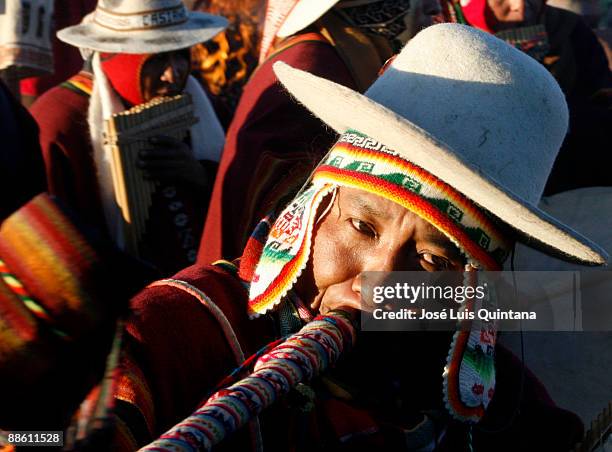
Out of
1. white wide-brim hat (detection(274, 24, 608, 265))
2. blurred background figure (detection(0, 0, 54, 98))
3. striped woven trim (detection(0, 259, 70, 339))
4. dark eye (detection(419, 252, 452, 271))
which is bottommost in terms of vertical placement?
blurred background figure (detection(0, 0, 54, 98))

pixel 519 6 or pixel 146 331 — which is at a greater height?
pixel 146 331

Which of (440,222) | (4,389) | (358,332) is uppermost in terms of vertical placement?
(4,389)

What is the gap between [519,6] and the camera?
572 cm

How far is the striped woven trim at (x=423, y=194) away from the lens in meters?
2.34

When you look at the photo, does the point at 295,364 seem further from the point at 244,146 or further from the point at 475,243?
the point at 244,146

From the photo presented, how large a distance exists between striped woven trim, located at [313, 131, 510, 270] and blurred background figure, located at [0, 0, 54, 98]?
125 inches

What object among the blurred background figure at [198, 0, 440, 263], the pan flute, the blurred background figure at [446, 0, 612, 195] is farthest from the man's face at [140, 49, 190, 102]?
the blurred background figure at [446, 0, 612, 195]

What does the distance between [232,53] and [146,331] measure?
17.5 feet

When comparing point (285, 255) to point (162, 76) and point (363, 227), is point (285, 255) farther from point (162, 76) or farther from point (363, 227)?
point (162, 76)

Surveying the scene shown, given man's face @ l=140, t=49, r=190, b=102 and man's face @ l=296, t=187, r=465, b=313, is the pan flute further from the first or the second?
man's face @ l=296, t=187, r=465, b=313

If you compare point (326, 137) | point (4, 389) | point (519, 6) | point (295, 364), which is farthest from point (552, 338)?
point (519, 6)

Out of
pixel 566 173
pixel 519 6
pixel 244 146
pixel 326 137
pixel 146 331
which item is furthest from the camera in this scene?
pixel 519 6

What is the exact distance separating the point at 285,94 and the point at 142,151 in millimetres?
879

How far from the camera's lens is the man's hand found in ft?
15.9
